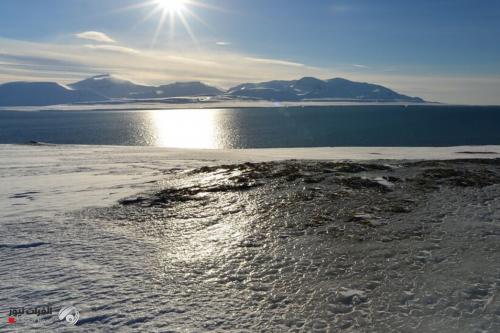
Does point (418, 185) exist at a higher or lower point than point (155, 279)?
higher

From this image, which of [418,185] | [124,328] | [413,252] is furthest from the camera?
[418,185]

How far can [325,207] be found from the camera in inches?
775

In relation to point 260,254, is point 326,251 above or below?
above

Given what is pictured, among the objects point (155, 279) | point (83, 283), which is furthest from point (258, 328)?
point (83, 283)

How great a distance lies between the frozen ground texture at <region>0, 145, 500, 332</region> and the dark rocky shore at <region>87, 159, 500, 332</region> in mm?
56

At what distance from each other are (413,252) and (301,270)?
4563 mm

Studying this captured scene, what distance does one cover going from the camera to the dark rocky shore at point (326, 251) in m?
9.70

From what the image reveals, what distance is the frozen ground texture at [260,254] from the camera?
31.8 ft

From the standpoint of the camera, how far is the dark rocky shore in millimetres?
9695

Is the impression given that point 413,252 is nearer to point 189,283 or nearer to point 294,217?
point 294,217

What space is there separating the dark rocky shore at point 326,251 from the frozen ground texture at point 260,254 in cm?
6

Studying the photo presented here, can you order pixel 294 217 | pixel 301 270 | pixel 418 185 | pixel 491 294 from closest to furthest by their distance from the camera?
1. pixel 491 294
2. pixel 301 270
3. pixel 294 217
4. pixel 418 185

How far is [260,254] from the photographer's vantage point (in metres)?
13.7

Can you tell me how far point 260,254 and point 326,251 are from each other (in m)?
2.55
